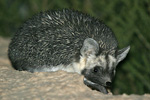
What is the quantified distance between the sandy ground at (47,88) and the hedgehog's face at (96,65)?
2.36ft

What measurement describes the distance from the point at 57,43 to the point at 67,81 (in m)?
1.46

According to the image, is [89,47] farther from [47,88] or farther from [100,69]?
[47,88]

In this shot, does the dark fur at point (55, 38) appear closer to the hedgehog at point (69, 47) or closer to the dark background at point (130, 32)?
the hedgehog at point (69, 47)

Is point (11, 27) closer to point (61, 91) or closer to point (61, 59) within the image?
point (61, 59)

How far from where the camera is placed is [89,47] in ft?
22.1

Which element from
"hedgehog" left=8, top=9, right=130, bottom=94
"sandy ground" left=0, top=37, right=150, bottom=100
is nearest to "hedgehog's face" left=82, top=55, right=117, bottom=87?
"hedgehog" left=8, top=9, right=130, bottom=94

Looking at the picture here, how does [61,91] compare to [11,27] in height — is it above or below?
below

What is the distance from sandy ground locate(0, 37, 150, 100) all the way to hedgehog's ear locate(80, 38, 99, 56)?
76 centimetres

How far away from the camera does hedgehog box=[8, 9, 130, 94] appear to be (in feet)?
22.4

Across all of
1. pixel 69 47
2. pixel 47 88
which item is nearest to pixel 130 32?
pixel 69 47

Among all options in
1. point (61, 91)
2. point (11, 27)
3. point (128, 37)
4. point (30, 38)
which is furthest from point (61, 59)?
point (11, 27)

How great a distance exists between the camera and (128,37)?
938 cm

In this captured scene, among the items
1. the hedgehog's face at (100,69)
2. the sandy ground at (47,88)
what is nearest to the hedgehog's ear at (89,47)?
the hedgehog's face at (100,69)

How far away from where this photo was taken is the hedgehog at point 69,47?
6812mm
